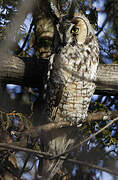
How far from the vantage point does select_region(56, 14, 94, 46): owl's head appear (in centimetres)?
175

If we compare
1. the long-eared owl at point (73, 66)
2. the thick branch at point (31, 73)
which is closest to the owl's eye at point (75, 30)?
the long-eared owl at point (73, 66)

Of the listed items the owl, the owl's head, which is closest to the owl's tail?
the owl

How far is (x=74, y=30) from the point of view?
183 centimetres

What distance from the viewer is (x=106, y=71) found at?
→ 5.53 feet

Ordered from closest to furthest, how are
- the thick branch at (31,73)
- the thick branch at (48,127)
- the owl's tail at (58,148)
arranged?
the thick branch at (48,127) < the thick branch at (31,73) < the owl's tail at (58,148)

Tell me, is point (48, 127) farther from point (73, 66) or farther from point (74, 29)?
point (74, 29)

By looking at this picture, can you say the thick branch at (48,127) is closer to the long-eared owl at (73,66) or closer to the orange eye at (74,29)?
the long-eared owl at (73,66)

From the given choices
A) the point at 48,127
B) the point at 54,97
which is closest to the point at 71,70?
the point at 54,97

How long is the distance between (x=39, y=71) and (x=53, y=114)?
39 cm

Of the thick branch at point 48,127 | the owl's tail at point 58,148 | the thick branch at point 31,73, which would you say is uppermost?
the thick branch at point 31,73

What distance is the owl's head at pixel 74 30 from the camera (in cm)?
175

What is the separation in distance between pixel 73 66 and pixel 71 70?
0.03 metres

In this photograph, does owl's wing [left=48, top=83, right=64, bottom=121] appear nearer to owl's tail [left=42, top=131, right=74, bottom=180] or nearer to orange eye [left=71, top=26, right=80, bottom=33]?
owl's tail [left=42, top=131, right=74, bottom=180]

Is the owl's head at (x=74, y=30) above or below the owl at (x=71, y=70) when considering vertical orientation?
above
